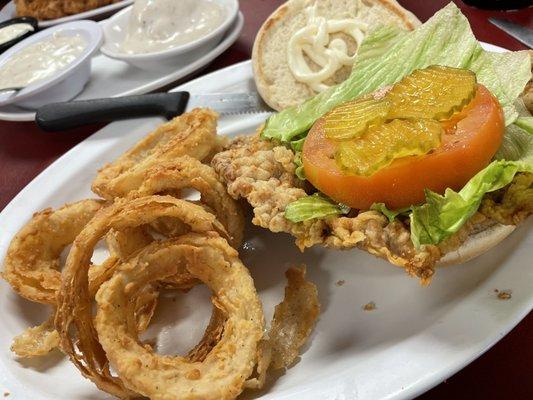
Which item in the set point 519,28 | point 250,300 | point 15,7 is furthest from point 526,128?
point 15,7

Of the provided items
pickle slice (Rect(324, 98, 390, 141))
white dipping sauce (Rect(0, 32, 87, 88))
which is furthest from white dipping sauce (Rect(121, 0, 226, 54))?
pickle slice (Rect(324, 98, 390, 141))

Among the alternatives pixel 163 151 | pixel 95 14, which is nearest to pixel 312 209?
pixel 163 151

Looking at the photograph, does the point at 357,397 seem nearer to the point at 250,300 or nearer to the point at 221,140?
the point at 250,300

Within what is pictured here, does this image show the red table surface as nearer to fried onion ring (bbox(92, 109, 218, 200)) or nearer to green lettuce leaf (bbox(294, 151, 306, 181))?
green lettuce leaf (bbox(294, 151, 306, 181))

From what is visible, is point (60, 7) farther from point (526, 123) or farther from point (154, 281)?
point (526, 123)

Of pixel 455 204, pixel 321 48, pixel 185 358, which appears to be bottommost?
pixel 185 358

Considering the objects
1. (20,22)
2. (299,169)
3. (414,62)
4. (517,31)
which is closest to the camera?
(299,169)
